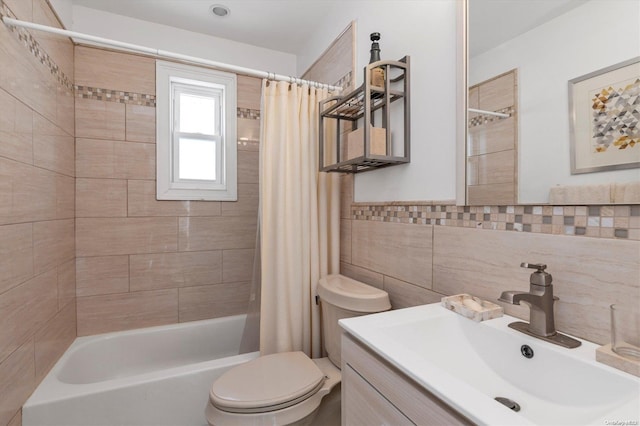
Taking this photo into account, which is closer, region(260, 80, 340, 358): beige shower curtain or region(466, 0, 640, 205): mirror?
region(466, 0, 640, 205): mirror

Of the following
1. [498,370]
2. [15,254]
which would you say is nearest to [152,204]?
[15,254]

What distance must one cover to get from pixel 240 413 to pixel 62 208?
1.54 meters

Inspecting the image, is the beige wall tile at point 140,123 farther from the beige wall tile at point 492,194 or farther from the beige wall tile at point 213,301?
the beige wall tile at point 492,194

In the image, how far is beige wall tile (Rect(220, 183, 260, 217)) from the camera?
2.31 meters

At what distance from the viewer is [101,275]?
6.52 feet

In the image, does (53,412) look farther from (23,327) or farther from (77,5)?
(77,5)

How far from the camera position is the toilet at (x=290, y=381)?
1.12 m

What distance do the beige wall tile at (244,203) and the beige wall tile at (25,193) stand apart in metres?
0.99

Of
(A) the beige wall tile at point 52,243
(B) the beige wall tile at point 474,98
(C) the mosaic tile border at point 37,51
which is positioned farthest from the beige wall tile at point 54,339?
(B) the beige wall tile at point 474,98

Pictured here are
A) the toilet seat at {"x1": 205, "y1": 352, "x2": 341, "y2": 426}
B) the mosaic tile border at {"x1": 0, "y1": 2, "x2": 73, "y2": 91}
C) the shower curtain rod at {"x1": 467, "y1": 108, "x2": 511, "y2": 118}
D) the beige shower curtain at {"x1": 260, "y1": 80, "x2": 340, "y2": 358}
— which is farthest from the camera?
the beige shower curtain at {"x1": 260, "y1": 80, "x2": 340, "y2": 358}

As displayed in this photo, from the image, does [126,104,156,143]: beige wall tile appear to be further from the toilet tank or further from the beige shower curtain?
the toilet tank

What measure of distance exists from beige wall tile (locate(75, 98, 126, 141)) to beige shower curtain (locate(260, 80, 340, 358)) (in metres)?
1.10

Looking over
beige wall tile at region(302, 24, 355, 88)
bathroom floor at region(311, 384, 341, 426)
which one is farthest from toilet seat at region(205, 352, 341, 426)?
beige wall tile at region(302, 24, 355, 88)

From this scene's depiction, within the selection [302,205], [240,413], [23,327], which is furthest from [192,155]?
[240,413]
